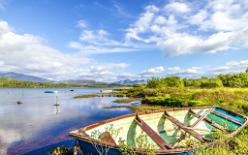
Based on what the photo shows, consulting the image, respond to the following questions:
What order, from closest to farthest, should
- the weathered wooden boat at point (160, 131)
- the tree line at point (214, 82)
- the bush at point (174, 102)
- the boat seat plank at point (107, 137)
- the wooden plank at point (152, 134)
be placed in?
the weathered wooden boat at point (160, 131) < the wooden plank at point (152, 134) < the boat seat plank at point (107, 137) < the bush at point (174, 102) < the tree line at point (214, 82)

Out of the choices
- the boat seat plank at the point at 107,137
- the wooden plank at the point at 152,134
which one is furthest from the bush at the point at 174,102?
the boat seat plank at the point at 107,137

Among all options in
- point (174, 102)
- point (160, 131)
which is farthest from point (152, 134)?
point (174, 102)

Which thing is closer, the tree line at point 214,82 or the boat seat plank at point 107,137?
the boat seat plank at point 107,137

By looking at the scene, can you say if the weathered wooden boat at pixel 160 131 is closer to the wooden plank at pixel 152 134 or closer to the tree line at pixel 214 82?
the wooden plank at pixel 152 134

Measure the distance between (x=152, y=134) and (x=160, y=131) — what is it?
11.1ft

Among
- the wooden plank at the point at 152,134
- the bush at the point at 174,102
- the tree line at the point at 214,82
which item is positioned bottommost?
the bush at the point at 174,102

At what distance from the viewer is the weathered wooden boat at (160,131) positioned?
305 inches

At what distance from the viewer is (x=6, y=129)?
75.4 feet

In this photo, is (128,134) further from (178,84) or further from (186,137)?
(178,84)

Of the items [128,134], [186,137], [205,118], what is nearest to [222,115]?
[205,118]

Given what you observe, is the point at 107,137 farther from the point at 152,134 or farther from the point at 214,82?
the point at 214,82

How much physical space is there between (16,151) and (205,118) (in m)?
14.0

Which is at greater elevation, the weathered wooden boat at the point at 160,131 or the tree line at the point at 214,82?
the tree line at the point at 214,82

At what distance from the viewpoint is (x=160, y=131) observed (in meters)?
13.8
